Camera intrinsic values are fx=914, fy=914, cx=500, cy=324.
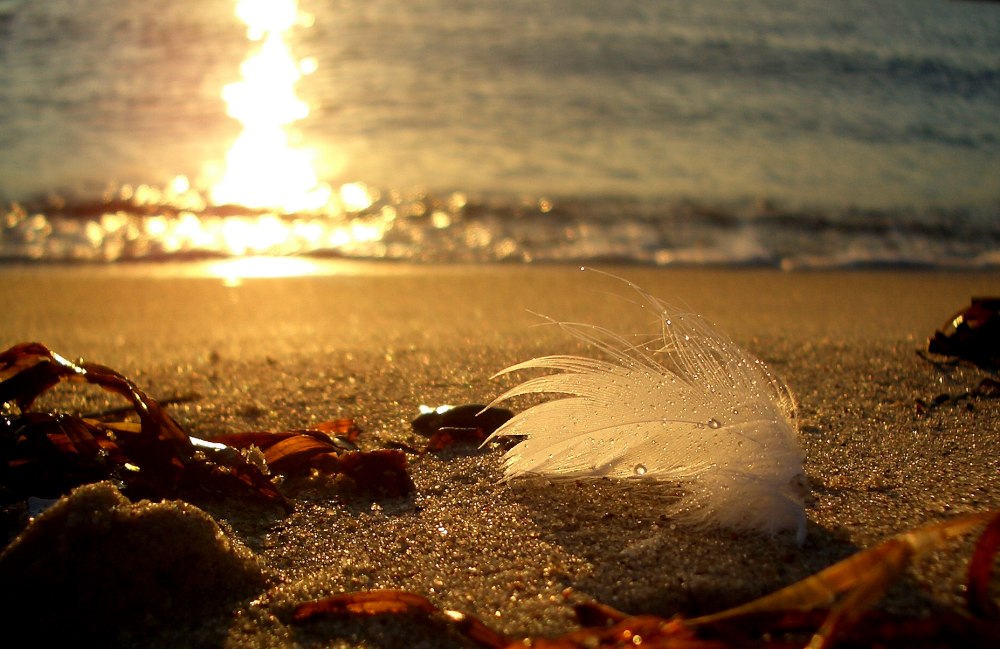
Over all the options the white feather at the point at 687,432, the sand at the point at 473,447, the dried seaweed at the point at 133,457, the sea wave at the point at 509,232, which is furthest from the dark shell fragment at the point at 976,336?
the sea wave at the point at 509,232

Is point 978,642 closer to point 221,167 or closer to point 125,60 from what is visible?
point 221,167

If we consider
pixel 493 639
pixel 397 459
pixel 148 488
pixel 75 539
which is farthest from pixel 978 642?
pixel 148 488

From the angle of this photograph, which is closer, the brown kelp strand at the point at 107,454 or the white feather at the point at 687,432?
the white feather at the point at 687,432

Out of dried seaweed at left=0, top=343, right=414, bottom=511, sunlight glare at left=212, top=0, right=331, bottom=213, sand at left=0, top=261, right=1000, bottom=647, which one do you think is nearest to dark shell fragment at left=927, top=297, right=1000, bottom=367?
sand at left=0, top=261, right=1000, bottom=647

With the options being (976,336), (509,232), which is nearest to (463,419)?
(976,336)

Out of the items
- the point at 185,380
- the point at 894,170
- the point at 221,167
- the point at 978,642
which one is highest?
the point at 221,167

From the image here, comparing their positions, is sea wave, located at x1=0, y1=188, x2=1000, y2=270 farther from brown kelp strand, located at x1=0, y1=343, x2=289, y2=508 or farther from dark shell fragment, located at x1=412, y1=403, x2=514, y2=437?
brown kelp strand, located at x1=0, y1=343, x2=289, y2=508

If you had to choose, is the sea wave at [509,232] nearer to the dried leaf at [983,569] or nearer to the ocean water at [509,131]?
the ocean water at [509,131]
